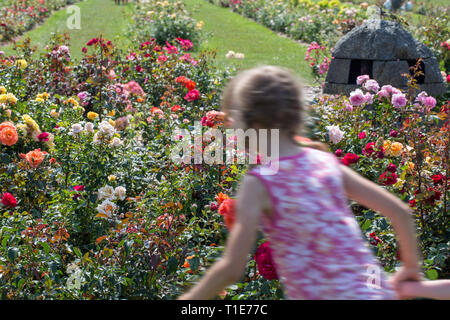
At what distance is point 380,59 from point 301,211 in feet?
18.3

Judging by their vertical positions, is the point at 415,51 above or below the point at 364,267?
above

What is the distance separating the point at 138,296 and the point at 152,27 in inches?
345

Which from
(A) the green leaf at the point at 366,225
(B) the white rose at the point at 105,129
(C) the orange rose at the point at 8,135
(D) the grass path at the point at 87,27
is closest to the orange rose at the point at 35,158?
(C) the orange rose at the point at 8,135

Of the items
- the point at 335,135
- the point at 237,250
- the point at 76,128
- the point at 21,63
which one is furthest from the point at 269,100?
the point at 21,63

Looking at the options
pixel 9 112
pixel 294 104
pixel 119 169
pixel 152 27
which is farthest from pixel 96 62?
pixel 152 27

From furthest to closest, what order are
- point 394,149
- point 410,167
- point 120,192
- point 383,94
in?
1. point 383,94
2. point 394,149
3. point 120,192
4. point 410,167

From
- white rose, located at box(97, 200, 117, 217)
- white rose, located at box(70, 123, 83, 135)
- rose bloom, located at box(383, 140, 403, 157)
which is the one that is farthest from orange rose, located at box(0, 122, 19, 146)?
rose bloom, located at box(383, 140, 403, 157)

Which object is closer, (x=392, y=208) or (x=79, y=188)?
(x=392, y=208)

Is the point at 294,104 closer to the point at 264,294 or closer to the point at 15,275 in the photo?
the point at 264,294

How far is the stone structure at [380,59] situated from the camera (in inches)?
264

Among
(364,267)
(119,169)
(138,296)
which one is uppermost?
(364,267)

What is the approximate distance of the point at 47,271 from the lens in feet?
9.01

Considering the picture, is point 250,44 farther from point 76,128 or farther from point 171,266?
point 171,266

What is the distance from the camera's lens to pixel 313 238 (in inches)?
60.0
